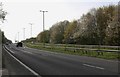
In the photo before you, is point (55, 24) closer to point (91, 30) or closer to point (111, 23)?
point (91, 30)

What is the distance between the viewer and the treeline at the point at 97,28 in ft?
252

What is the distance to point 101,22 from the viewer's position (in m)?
91.4

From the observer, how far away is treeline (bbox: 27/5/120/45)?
7669 centimetres

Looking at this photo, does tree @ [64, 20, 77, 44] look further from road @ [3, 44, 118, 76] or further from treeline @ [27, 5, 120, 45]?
road @ [3, 44, 118, 76]

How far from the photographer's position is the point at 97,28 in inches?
3620

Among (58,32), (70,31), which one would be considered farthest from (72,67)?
(58,32)

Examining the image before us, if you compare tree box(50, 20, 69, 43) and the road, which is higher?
tree box(50, 20, 69, 43)

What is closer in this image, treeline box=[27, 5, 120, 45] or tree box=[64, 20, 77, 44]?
treeline box=[27, 5, 120, 45]

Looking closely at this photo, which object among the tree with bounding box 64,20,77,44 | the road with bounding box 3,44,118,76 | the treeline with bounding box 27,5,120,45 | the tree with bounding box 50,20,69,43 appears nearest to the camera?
the road with bounding box 3,44,118,76

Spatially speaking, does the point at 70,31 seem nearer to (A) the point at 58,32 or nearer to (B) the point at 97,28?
(A) the point at 58,32

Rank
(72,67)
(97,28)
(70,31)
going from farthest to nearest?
(70,31), (97,28), (72,67)

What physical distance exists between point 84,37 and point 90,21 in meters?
4.72

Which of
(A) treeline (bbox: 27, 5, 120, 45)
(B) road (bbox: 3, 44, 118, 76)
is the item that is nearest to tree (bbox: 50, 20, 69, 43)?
(A) treeline (bbox: 27, 5, 120, 45)

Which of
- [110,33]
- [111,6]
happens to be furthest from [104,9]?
[110,33]
